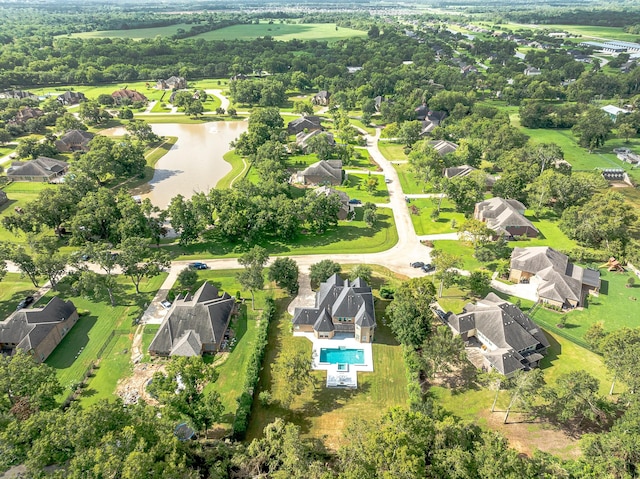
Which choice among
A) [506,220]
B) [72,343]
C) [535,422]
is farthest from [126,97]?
[535,422]

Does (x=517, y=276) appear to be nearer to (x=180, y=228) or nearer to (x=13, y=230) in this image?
(x=180, y=228)

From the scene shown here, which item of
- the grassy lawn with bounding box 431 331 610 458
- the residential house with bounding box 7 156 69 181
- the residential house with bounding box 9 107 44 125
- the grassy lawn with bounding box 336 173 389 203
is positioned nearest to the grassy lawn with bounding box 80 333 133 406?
the grassy lawn with bounding box 431 331 610 458

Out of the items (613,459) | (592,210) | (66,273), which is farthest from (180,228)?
(592,210)

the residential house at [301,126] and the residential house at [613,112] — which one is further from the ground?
the residential house at [301,126]

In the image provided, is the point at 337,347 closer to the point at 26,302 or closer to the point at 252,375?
the point at 252,375

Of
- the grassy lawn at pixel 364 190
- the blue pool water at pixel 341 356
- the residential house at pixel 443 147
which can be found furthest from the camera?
the residential house at pixel 443 147

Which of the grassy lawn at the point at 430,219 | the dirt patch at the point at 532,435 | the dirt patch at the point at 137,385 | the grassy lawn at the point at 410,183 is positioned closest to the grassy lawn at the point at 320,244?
the grassy lawn at the point at 430,219

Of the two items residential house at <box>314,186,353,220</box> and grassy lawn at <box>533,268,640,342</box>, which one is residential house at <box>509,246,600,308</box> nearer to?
grassy lawn at <box>533,268,640,342</box>

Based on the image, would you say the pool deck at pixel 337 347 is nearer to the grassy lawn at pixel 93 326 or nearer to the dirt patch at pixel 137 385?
the dirt patch at pixel 137 385
